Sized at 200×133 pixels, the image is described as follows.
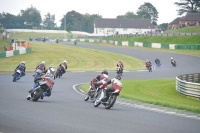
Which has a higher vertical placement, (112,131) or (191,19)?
(191,19)

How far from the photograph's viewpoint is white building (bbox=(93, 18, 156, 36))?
509ft

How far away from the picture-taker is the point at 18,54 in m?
60.1

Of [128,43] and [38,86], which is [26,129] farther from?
[128,43]

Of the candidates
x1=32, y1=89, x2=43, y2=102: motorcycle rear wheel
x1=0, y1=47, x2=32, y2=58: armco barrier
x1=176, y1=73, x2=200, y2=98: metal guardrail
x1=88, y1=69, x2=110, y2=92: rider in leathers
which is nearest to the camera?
x1=88, y1=69, x2=110, y2=92: rider in leathers

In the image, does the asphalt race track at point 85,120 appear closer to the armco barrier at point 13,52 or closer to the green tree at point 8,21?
the armco barrier at point 13,52

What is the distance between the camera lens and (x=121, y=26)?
509 feet

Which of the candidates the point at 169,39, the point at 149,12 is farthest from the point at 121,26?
the point at 169,39

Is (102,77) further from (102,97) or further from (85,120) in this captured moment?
(85,120)

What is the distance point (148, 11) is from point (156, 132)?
187 m

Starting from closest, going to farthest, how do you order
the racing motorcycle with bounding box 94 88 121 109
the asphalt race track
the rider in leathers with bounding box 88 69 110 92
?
the asphalt race track
the racing motorcycle with bounding box 94 88 121 109
the rider in leathers with bounding box 88 69 110 92

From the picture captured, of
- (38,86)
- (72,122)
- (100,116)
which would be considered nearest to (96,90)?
(38,86)

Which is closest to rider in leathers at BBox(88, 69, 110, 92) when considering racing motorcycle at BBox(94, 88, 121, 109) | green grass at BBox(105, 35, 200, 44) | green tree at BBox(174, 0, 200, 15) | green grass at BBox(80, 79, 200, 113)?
racing motorcycle at BBox(94, 88, 121, 109)

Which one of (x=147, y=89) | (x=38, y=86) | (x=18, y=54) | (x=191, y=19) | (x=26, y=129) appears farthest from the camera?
(x=191, y=19)

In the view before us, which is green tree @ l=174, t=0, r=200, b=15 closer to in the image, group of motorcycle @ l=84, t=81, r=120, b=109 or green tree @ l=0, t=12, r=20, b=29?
green tree @ l=0, t=12, r=20, b=29
